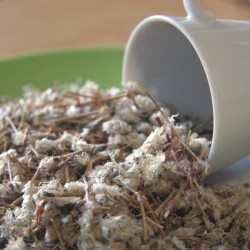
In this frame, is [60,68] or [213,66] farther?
[60,68]

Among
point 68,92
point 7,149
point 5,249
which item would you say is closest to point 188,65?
point 68,92

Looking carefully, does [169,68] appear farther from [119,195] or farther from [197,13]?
[119,195]

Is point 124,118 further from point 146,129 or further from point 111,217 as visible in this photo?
point 111,217

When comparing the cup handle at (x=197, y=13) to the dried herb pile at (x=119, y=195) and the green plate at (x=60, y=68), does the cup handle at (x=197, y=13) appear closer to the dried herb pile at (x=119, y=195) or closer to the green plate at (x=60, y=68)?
the dried herb pile at (x=119, y=195)

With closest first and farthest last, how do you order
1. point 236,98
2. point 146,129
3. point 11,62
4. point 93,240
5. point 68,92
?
1. point 93,240
2. point 236,98
3. point 146,129
4. point 68,92
5. point 11,62

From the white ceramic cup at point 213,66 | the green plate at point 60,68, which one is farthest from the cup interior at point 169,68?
the green plate at point 60,68

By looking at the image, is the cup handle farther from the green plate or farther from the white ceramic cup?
the green plate

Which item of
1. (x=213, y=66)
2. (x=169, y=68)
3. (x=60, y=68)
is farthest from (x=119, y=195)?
(x=60, y=68)
